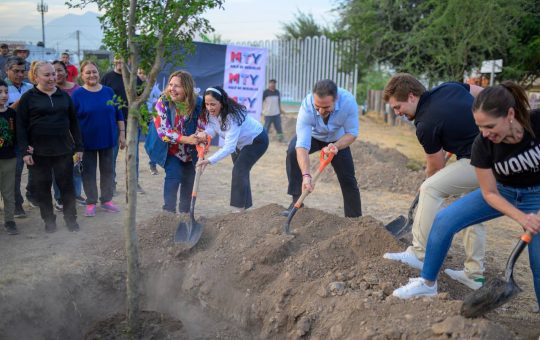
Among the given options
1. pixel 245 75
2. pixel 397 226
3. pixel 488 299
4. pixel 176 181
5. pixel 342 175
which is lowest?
pixel 397 226

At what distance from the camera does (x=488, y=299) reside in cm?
285

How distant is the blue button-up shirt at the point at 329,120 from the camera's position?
504 cm

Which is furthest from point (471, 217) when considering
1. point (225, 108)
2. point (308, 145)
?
point (225, 108)

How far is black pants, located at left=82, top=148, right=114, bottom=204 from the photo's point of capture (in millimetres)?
6152

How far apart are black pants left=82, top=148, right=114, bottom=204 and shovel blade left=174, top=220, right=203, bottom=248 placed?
1667 millimetres

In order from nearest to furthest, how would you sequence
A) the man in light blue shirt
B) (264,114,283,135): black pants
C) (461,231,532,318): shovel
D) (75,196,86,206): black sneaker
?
(461,231,532,318): shovel → the man in light blue shirt → (75,196,86,206): black sneaker → (264,114,283,135): black pants

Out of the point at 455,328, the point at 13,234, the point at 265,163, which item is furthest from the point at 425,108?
the point at 265,163

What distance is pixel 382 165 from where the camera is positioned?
9367mm

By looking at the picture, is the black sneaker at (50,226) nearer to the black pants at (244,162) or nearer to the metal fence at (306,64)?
the black pants at (244,162)

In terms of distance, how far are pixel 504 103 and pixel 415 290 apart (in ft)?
4.30

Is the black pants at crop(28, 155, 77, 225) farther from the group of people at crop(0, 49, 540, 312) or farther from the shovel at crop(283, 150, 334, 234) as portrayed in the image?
the shovel at crop(283, 150, 334, 234)

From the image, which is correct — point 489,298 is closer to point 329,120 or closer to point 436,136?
point 436,136

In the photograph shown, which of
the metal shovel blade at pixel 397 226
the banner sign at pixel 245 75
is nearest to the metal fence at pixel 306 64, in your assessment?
the banner sign at pixel 245 75

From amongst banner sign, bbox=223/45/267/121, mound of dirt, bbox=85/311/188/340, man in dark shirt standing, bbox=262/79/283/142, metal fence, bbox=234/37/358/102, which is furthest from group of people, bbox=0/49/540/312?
metal fence, bbox=234/37/358/102
